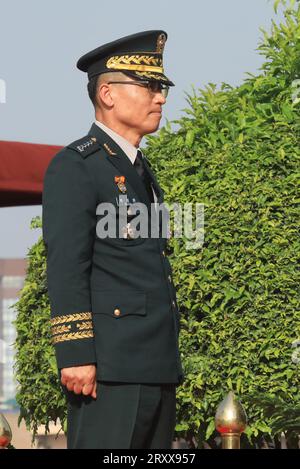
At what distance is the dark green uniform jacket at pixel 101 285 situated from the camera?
158 inches

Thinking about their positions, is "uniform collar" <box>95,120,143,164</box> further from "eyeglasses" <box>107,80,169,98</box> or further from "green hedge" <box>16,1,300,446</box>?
"green hedge" <box>16,1,300,446</box>

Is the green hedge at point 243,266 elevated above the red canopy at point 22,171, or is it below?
below

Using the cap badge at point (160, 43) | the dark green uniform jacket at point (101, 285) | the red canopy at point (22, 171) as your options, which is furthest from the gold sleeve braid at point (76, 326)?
the red canopy at point (22, 171)

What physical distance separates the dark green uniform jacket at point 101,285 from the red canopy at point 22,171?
14.1 feet

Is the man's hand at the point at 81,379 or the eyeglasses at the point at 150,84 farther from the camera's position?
the eyeglasses at the point at 150,84

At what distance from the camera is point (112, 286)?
411 centimetres

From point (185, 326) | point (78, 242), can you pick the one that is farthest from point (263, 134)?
point (78, 242)

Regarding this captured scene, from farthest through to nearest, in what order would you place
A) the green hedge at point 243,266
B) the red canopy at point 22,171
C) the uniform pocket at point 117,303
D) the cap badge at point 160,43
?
the red canopy at point 22,171 → the green hedge at point 243,266 → the cap badge at point 160,43 → the uniform pocket at point 117,303

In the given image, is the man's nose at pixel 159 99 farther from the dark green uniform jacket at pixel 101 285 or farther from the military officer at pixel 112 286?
the dark green uniform jacket at pixel 101 285

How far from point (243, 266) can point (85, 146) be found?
10.3ft

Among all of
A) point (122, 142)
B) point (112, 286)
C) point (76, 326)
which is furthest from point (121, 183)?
point (76, 326)

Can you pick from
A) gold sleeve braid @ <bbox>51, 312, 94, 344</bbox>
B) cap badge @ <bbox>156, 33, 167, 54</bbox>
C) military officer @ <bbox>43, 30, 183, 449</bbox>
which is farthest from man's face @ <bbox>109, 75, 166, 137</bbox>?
gold sleeve braid @ <bbox>51, 312, 94, 344</bbox>

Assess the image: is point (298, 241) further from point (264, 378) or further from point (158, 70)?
point (158, 70)

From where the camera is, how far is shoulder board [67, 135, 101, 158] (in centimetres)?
422
